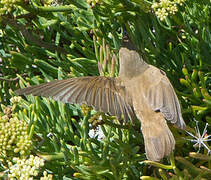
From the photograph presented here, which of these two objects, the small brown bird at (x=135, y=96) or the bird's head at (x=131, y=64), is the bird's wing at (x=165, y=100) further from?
the bird's head at (x=131, y=64)

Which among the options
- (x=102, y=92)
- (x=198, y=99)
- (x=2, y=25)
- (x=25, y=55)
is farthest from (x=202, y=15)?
(x=2, y=25)

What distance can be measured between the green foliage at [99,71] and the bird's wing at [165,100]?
94mm

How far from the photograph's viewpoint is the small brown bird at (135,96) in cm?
156

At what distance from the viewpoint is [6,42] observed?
7.91 feet

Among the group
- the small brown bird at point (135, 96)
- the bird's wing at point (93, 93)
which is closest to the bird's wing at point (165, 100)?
the small brown bird at point (135, 96)

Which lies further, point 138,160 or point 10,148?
point 138,160

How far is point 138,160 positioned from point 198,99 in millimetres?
405

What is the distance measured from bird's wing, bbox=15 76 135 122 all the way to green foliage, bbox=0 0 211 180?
0.09 meters

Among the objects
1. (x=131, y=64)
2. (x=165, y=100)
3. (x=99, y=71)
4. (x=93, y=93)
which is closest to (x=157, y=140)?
(x=165, y=100)

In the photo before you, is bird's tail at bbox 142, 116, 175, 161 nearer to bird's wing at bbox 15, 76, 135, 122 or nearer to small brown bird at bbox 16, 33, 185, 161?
small brown bird at bbox 16, 33, 185, 161

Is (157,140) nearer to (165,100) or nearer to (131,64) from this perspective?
(165,100)

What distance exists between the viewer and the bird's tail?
59.7 inches

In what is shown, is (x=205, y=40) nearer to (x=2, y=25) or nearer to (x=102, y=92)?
(x=102, y=92)

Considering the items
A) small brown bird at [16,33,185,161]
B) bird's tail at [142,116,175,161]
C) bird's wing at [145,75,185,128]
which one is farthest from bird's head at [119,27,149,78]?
bird's tail at [142,116,175,161]
